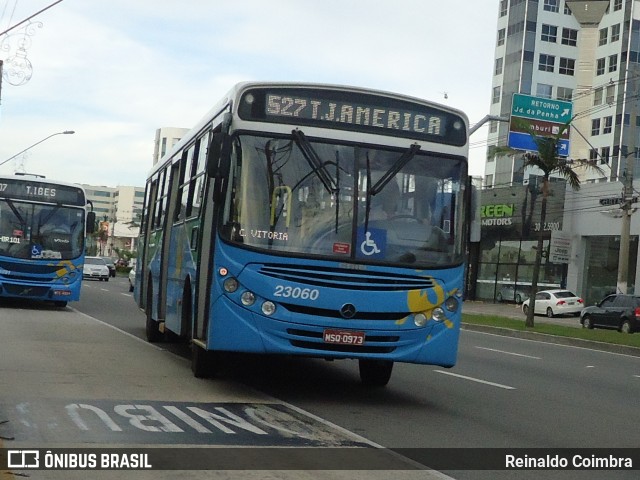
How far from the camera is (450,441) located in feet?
29.3

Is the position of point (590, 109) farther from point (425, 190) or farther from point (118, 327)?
point (425, 190)

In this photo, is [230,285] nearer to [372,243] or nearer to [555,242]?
[372,243]

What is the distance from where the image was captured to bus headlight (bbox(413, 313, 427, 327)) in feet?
35.5

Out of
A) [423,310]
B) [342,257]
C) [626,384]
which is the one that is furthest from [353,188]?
[626,384]

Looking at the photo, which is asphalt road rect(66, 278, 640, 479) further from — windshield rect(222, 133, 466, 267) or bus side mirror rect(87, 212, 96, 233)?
bus side mirror rect(87, 212, 96, 233)

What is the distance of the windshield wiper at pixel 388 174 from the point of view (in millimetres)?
10727

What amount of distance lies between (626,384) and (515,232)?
3892cm

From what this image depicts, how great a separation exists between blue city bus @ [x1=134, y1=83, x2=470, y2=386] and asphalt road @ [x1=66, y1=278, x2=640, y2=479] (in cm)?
75

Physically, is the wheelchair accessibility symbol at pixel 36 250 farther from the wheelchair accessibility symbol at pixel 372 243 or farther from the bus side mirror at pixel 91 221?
the wheelchair accessibility symbol at pixel 372 243

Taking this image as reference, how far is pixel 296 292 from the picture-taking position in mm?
10516

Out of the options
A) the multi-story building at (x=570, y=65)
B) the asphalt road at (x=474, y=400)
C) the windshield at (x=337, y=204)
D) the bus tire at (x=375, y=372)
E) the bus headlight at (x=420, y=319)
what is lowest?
the asphalt road at (x=474, y=400)

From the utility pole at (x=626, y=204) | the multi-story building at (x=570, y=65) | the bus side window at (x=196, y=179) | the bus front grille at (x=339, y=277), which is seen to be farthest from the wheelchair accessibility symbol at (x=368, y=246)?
the multi-story building at (x=570, y=65)

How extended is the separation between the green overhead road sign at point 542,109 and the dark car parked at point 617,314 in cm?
649

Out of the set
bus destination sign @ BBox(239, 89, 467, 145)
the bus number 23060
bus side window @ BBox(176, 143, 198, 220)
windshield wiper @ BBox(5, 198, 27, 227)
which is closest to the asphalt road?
the bus number 23060
